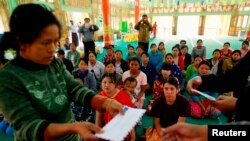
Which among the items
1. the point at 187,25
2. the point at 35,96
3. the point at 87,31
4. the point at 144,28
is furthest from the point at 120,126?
the point at 187,25

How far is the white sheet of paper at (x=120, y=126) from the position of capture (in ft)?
2.57

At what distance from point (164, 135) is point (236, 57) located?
4.35 metres

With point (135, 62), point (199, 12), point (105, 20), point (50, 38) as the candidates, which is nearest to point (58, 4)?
point (105, 20)

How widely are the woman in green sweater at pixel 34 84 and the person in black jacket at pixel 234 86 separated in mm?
646

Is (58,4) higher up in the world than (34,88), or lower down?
higher up

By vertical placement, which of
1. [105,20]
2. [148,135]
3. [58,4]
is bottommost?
[148,135]

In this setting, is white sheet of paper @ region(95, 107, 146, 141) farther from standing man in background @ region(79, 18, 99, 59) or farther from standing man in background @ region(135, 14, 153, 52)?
standing man in background @ region(79, 18, 99, 59)

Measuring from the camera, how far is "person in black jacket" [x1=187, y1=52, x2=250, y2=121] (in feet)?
3.06

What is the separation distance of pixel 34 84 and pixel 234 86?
1260 mm

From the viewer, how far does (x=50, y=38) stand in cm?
81

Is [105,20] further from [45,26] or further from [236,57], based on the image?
[45,26]

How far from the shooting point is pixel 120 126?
2.94ft

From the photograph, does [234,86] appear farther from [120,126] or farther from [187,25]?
[187,25]

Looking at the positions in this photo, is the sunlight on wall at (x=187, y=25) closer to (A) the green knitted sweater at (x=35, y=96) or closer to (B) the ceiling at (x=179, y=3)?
(B) the ceiling at (x=179, y=3)
